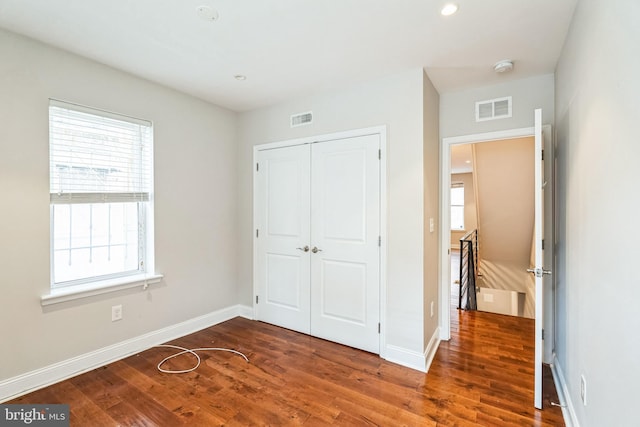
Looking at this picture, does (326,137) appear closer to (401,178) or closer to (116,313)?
(401,178)

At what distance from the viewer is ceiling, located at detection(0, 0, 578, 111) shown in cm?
187

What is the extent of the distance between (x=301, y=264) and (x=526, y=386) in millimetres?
2235

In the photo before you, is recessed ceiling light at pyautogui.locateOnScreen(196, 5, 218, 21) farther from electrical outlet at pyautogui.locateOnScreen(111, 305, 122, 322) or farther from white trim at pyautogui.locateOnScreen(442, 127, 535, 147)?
electrical outlet at pyautogui.locateOnScreen(111, 305, 122, 322)

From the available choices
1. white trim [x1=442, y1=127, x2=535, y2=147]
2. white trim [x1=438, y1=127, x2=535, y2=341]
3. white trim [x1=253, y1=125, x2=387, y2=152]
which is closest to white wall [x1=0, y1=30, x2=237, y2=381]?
white trim [x1=253, y1=125, x2=387, y2=152]

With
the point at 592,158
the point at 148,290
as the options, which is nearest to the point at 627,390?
the point at 592,158

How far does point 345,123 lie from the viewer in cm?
304

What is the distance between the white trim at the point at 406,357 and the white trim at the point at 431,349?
0.14 ft

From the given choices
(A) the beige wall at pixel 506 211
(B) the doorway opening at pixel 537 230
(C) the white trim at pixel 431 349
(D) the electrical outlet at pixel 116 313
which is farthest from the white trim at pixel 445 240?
(D) the electrical outlet at pixel 116 313

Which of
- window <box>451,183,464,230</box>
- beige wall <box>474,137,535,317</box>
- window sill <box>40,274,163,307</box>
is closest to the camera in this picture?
window sill <box>40,274,163,307</box>

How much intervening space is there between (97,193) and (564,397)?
13.2 ft

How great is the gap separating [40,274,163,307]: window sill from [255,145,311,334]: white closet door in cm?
119

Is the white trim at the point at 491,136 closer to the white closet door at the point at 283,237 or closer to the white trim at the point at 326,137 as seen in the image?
the white trim at the point at 326,137

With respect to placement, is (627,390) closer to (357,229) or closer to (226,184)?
(357,229)

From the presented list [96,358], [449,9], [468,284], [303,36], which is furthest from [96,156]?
[468,284]
